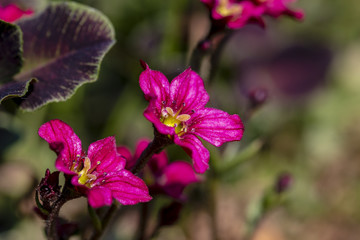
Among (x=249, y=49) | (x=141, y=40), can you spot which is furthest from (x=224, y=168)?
(x=249, y=49)

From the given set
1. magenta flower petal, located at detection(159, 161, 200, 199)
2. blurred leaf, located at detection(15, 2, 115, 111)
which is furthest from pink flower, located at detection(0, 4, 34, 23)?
magenta flower petal, located at detection(159, 161, 200, 199)

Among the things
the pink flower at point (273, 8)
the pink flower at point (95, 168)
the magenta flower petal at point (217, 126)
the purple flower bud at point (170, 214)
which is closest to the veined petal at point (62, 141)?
the pink flower at point (95, 168)

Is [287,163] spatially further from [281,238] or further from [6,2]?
[6,2]

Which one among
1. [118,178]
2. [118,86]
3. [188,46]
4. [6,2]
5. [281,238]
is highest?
[6,2]

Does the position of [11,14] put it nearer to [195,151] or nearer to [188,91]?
[188,91]

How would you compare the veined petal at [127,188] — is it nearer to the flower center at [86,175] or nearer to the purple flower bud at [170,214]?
the flower center at [86,175]
